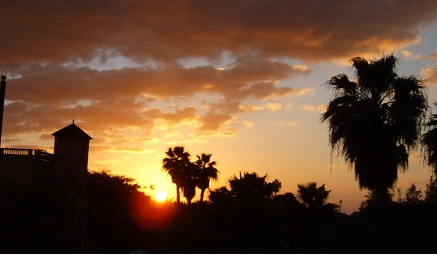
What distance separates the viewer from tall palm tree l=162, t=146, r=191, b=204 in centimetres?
6234

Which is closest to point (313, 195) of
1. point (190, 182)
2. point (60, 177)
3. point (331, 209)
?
point (331, 209)

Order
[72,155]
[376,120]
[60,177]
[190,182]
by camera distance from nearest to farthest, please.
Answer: [376,120], [60,177], [72,155], [190,182]

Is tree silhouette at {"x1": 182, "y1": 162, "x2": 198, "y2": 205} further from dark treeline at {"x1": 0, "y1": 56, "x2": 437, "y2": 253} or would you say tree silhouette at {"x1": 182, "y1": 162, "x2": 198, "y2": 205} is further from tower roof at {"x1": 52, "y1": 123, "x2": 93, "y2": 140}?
dark treeline at {"x1": 0, "y1": 56, "x2": 437, "y2": 253}

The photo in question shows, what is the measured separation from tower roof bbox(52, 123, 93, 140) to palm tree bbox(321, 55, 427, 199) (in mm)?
22367

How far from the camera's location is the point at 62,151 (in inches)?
1788

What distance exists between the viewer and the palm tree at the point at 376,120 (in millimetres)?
28812

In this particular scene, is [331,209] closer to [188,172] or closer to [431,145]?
[431,145]

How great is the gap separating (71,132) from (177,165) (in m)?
18.2

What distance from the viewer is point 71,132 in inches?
1812

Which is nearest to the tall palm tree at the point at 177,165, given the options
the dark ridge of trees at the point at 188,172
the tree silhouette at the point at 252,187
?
the dark ridge of trees at the point at 188,172

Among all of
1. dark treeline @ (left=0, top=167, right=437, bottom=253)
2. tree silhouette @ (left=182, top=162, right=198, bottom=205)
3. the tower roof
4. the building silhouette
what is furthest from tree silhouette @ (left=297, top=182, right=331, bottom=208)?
tree silhouette @ (left=182, top=162, right=198, bottom=205)

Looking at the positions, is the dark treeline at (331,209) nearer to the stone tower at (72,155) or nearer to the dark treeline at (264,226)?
the dark treeline at (264,226)

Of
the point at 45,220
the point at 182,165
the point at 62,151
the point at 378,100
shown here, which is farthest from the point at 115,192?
the point at 378,100

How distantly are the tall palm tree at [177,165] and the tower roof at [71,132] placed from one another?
636 inches
